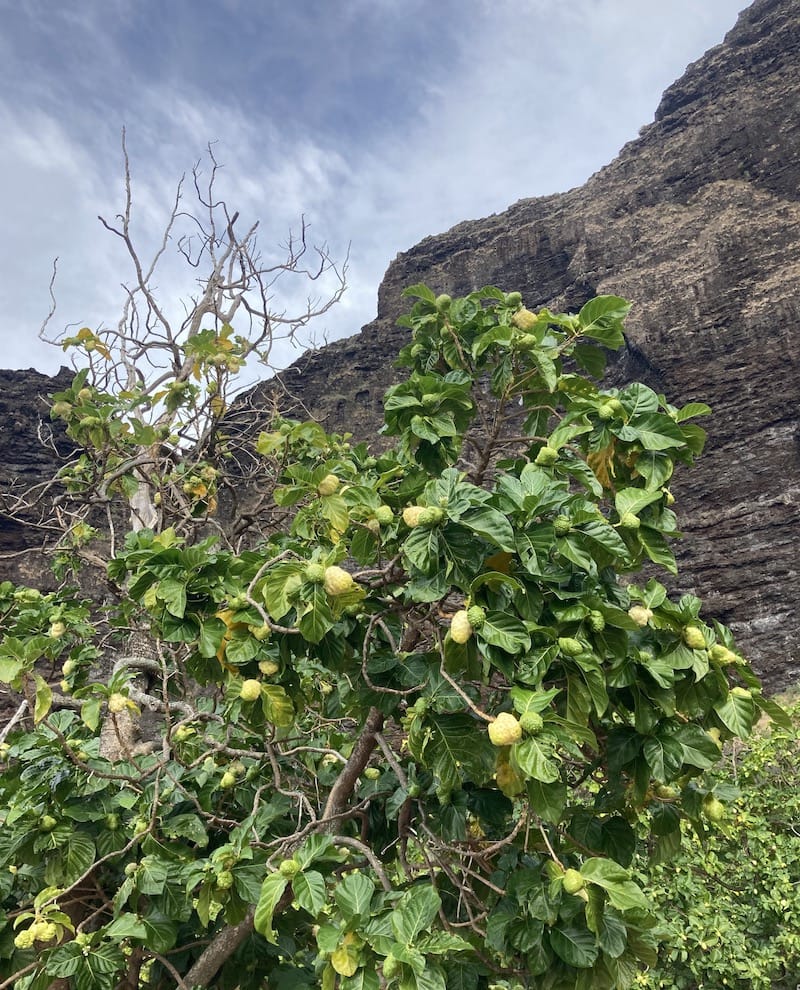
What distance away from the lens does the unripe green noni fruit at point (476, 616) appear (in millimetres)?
1314

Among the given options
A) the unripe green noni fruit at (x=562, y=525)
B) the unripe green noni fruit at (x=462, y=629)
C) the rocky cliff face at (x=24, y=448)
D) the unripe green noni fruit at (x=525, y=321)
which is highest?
the rocky cliff face at (x=24, y=448)

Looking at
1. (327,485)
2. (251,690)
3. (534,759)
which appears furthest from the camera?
(327,485)

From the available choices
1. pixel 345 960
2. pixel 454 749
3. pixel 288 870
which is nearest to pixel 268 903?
pixel 288 870

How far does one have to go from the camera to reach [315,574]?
1.45 meters

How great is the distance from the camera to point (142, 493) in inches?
173

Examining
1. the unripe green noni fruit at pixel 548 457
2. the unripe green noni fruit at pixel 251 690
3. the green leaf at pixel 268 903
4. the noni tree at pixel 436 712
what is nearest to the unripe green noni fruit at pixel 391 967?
the noni tree at pixel 436 712

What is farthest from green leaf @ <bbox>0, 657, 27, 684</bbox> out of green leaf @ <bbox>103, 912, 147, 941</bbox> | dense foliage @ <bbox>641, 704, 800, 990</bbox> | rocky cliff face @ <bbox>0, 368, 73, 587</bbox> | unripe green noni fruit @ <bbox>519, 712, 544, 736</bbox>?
rocky cliff face @ <bbox>0, 368, 73, 587</bbox>

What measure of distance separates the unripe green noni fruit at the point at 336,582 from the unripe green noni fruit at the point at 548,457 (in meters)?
0.64

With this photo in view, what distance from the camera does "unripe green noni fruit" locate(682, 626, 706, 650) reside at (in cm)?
142

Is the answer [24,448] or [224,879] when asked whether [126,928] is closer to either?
[224,879]

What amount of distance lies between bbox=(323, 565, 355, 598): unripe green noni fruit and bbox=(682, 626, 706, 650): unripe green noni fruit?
838mm

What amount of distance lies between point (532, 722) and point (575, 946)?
69cm

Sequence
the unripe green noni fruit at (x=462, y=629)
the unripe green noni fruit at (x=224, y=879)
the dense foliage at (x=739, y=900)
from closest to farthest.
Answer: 1. the unripe green noni fruit at (x=462, y=629)
2. the unripe green noni fruit at (x=224, y=879)
3. the dense foliage at (x=739, y=900)

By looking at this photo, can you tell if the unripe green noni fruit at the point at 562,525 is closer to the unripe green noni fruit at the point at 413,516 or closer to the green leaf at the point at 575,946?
the unripe green noni fruit at the point at 413,516
